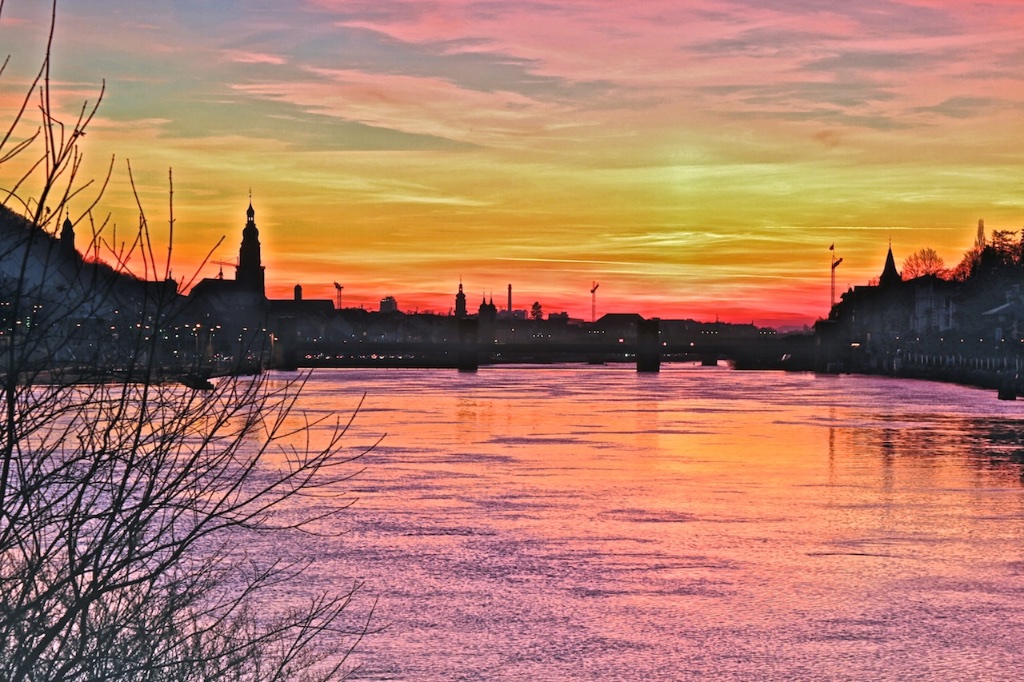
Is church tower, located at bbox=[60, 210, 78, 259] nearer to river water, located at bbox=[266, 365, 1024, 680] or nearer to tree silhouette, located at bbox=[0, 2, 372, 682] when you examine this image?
tree silhouette, located at bbox=[0, 2, 372, 682]

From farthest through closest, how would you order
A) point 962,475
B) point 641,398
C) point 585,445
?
1. point 641,398
2. point 585,445
3. point 962,475

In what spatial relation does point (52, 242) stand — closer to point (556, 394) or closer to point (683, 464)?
point (683, 464)

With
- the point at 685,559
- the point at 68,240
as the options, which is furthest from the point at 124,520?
the point at 685,559

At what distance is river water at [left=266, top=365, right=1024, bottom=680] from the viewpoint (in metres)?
15.8

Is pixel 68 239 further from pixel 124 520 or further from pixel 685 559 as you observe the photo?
pixel 685 559

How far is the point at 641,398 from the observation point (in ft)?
344

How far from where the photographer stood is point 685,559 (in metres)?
22.8

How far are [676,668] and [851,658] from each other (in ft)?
6.80

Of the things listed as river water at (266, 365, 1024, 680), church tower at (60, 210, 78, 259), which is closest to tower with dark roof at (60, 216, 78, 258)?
church tower at (60, 210, 78, 259)

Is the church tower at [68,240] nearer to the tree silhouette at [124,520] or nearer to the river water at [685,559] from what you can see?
the tree silhouette at [124,520]

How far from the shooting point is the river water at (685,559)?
1580 centimetres

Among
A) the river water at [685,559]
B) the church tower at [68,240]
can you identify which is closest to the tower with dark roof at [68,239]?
the church tower at [68,240]

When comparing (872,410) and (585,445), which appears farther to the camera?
(872,410)

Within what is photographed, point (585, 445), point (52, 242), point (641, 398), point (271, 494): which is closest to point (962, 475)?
point (585, 445)
